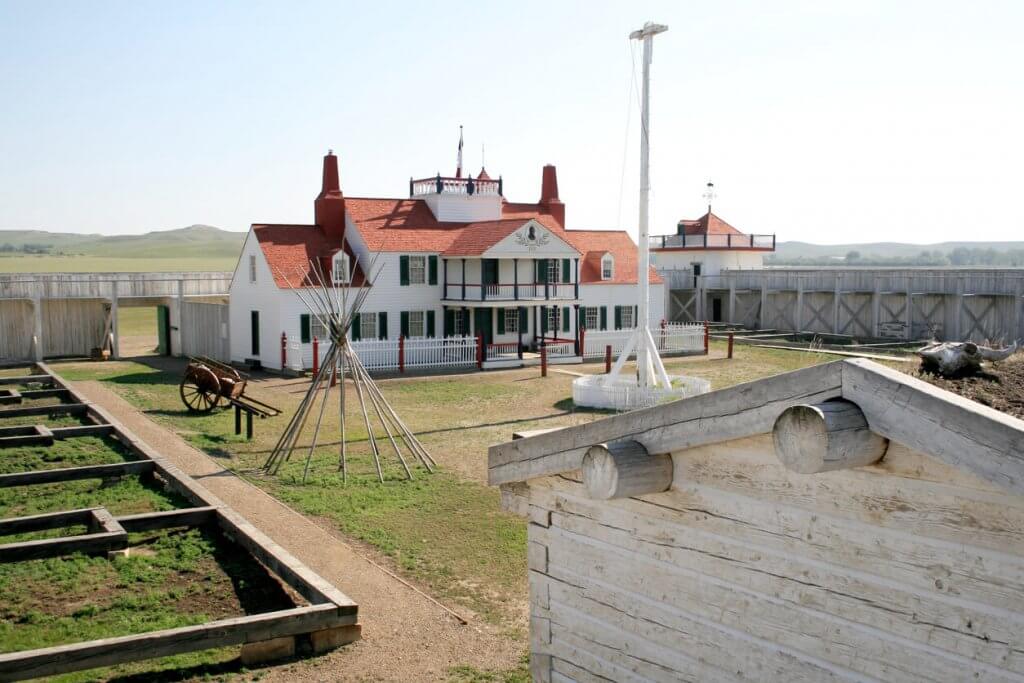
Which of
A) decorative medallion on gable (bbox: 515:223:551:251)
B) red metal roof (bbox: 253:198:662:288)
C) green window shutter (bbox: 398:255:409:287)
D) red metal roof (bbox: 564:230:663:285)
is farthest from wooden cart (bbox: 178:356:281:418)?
red metal roof (bbox: 564:230:663:285)

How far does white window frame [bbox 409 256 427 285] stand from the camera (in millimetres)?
35188

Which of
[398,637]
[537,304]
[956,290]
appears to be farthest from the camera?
[956,290]

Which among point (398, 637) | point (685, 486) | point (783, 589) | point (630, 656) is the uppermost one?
point (685, 486)

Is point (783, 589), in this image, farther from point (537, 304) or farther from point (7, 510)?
point (537, 304)

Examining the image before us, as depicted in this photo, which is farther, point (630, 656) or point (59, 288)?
point (59, 288)

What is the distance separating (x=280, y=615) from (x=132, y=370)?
87.3ft

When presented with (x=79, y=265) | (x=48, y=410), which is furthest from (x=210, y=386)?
(x=79, y=265)

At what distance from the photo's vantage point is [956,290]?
39750 millimetres

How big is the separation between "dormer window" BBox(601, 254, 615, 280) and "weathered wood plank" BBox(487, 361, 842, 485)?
110 feet

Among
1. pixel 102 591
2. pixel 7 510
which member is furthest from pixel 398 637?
pixel 7 510

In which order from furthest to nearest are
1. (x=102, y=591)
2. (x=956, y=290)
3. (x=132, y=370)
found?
1. (x=956, y=290)
2. (x=132, y=370)
3. (x=102, y=591)

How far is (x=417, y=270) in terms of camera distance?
116 feet

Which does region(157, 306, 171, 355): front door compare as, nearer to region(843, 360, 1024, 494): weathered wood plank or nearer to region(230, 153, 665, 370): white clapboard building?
region(230, 153, 665, 370): white clapboard building

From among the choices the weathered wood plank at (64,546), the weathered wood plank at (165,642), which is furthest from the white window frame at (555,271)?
the weathered wood plank at (165,642)
